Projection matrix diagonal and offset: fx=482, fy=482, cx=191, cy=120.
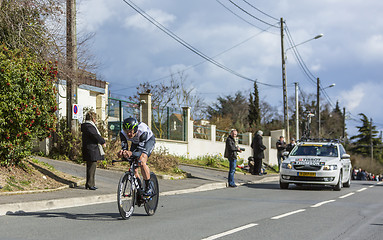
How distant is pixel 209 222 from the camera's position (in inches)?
323

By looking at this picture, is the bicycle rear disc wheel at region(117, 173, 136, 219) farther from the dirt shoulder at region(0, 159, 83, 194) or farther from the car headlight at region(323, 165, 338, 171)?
the car headlight at region(323, 165, 338, 171)

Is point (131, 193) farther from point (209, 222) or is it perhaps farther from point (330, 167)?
point (330, 167)

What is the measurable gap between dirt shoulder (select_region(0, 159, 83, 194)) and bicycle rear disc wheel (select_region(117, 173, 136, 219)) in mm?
3795

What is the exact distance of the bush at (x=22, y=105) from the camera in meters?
11.3

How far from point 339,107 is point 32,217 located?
107 m

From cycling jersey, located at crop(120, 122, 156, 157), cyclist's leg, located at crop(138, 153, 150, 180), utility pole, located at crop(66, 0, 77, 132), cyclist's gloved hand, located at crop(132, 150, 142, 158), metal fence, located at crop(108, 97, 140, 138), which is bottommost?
cyclist's leg, located at crop(138, 153, 150, 180)

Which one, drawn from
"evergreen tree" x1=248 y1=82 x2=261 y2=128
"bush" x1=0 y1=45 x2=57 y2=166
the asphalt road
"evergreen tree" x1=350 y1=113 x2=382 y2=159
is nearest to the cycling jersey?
the asphalt road

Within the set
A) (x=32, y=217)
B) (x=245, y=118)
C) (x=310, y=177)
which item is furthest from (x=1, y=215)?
(x=245, y=118)

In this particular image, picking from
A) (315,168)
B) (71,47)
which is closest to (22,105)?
(71,47)

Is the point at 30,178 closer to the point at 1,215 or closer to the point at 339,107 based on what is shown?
the point at 1,215

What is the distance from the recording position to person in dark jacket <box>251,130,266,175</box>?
21.8 meters

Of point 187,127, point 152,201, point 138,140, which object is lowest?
point 152,201

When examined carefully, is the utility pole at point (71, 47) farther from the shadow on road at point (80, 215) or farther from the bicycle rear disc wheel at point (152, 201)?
the bicycle rear disc wheel at point (152, 201)

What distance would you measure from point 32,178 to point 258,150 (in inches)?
473
